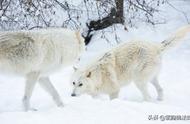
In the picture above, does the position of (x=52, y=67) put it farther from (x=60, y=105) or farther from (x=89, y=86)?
(x=89, y=86)

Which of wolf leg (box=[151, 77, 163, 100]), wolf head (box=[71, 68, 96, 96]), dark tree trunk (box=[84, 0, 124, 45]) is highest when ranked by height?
dark tree trunk (box=[84, 0, 124, 45])

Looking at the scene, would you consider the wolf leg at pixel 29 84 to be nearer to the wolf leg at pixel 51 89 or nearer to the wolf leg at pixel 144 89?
the wolf leg at pixel 51 89

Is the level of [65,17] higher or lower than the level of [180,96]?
higher

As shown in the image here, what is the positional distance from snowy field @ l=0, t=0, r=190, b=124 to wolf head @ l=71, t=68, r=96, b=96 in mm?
146

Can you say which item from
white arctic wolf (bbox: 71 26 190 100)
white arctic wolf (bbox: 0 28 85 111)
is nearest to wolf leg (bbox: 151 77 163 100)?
white arctic wolf (bbox: 71 26 190 100)

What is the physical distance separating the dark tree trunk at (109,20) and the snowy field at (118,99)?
31 centimetres

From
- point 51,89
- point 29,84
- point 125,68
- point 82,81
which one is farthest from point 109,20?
point 29,84

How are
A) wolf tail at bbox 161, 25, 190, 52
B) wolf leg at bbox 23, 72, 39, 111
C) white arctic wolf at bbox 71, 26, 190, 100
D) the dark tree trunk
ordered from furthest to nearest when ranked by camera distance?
the dark tree trunk, wolf tail at bbox 161, 25, 190, 52, white arctic wolf at bbox 71, 26, 190, 100, wolf leg at bbox 23, 72, 39, 111

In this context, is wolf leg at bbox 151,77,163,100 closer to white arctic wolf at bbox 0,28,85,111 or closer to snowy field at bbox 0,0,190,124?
snowy field at bbox 0,0,190,124

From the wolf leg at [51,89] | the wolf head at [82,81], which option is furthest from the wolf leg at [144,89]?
the wolf leg at [51,89]

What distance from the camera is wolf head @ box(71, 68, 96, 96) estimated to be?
7.18m

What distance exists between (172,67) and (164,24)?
2.84 metres

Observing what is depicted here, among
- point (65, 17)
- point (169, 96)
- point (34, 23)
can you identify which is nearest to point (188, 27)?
point (169, 96)

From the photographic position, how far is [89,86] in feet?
23.9
